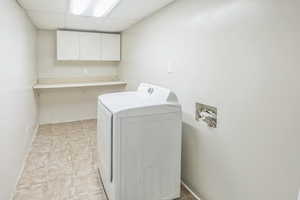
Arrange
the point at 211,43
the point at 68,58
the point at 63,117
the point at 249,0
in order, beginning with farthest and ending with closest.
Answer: the point at 63,117 < the point at 68,58 < the point at 211,43 < the point at 249,0

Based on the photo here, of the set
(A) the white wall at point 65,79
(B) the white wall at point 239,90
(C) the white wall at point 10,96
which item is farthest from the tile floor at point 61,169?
(A) the white wall at point 65,79

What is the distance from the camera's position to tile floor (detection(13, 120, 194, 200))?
7.07 feet

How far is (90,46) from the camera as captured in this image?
4477 millimetres

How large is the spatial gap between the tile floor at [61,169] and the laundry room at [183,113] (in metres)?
0.02

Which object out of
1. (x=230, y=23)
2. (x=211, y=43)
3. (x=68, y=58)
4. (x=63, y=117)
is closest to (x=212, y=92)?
(x=211, y=43)

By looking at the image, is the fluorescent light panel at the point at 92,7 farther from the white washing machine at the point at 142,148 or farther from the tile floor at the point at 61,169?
the tile floor at the point at 61,169

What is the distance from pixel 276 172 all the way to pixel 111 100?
5.09 ft

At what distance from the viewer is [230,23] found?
5.31ft

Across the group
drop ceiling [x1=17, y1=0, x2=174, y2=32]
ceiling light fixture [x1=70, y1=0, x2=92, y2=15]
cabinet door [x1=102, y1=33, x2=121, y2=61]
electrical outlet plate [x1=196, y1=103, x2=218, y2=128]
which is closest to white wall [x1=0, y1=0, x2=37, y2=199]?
drop ceiling [x1=17, y1=0, x2=174, y2=32]

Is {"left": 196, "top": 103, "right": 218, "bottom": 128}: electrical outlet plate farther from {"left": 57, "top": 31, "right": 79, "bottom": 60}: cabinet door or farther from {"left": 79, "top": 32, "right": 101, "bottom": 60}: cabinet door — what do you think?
{"left": 57, "top": 31, "right": 79, "bottom": 60}: cabinet door

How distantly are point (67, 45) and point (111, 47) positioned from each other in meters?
0.92

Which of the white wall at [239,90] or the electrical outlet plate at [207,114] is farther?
the electrical outlet plate at [207,114]

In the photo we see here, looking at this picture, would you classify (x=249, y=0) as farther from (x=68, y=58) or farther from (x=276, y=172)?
(x=68, y=58)

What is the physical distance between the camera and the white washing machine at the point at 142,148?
1.79 metres
